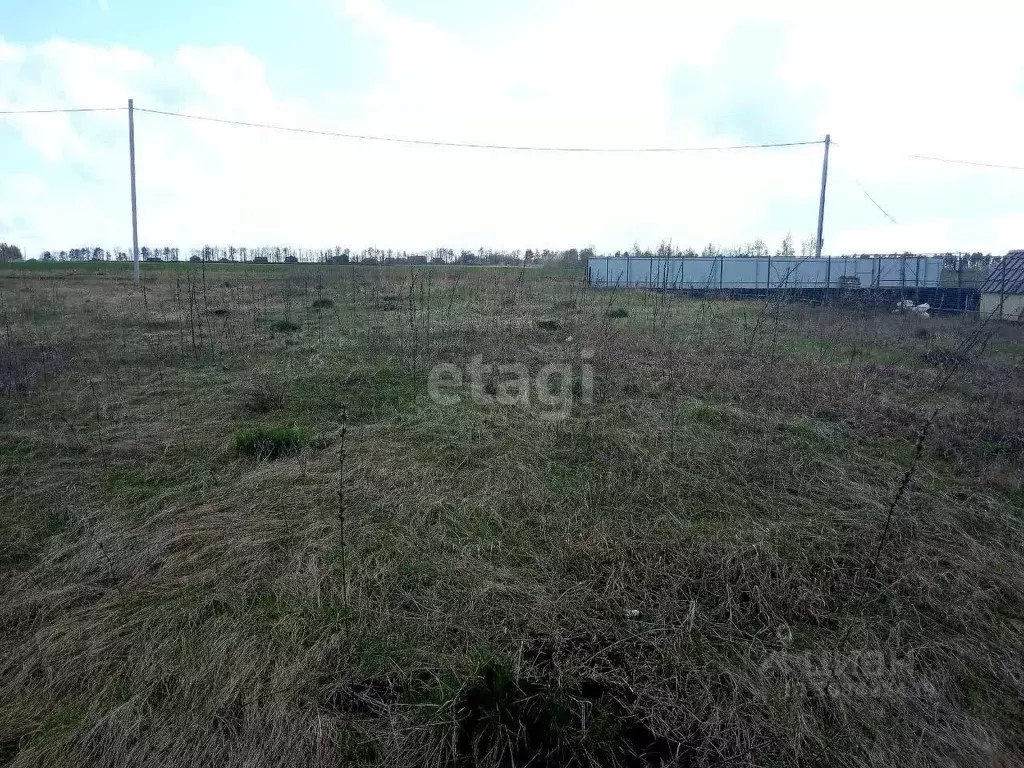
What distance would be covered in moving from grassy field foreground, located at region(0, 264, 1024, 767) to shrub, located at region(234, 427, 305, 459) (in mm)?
19

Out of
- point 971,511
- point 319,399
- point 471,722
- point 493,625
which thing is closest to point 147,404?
point 319,399

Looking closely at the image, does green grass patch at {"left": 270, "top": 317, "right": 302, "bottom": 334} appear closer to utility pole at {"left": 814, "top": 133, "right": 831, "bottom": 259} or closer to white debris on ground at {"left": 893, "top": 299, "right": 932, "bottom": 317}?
white debris on ground at {"left": 893, "top": 299, "right": 932, "bottom": 317}

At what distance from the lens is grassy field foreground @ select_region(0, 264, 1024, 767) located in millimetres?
2045

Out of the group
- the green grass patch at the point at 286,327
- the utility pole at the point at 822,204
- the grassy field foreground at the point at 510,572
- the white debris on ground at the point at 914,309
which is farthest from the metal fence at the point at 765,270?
the grassy field foreground at the point at 510,572

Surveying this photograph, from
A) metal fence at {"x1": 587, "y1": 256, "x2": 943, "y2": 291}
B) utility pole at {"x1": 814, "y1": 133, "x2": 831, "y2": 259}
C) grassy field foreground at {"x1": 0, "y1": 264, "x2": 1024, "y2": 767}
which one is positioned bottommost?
grassy field foreground at {"x1": 0, "y1": 264, "x2": 1024, "y2": 767}

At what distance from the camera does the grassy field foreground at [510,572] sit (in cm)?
204

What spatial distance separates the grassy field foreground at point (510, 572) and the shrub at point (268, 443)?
19 mm

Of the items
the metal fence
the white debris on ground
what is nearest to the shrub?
the white debris on ground

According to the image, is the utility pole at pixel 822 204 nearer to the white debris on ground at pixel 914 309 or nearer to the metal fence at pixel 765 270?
the metal fence at pixel 765 270

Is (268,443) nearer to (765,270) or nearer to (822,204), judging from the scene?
(765,270)

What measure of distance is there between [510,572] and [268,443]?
2.59m

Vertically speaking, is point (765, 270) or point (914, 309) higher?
point (765, 270)

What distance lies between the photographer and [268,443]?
458 centimetres

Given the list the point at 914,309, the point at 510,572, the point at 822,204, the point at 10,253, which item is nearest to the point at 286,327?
the point at 510,572
